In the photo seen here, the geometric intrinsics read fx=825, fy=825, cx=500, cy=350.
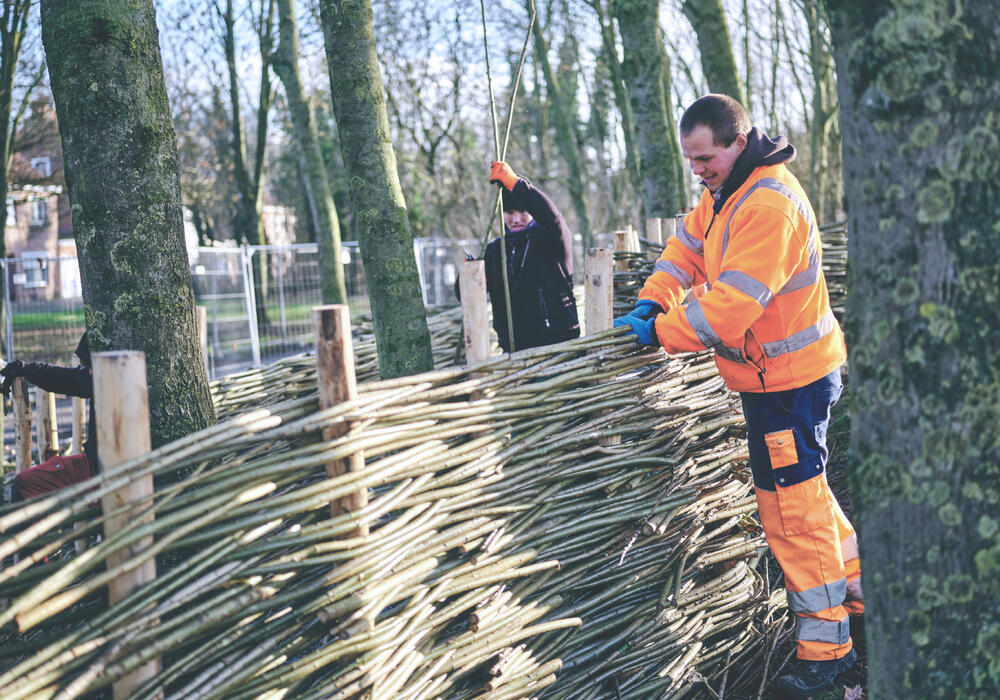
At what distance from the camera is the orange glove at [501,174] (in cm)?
322

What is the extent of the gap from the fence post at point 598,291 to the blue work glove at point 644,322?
53 millimetres

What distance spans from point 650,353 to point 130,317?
1.78 m

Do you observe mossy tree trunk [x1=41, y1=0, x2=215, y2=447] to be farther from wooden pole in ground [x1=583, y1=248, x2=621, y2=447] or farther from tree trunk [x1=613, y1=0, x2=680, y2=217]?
tree trunk [x1=613, y1=0, x2=680, y2=217]

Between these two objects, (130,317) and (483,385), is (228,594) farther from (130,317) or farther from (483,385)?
(483,385)

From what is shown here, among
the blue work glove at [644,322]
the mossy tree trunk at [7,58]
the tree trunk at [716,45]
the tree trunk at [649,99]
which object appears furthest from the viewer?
the mossy tree trunk at [7,58]

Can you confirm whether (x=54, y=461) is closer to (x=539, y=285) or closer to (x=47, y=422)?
(x=47, y=422)

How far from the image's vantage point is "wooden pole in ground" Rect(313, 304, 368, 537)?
6.74 ft

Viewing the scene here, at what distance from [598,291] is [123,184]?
1.65 metres

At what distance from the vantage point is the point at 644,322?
2912 millimetres

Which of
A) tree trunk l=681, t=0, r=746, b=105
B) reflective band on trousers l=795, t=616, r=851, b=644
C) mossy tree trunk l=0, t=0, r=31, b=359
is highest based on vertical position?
mossy tree trunk l=0, t=0, r=31, b=359

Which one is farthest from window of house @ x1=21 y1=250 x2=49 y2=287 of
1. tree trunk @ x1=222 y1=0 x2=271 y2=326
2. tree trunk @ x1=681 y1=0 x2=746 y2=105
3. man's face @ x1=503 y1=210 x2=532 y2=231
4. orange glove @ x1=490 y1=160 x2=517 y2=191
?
orange glove @ x1=490 y1=160 x2=517 y2=191

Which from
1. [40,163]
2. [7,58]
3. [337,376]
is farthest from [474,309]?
[40,163]

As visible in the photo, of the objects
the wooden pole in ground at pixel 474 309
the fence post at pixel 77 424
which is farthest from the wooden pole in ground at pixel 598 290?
the fence post at pixel 77 424

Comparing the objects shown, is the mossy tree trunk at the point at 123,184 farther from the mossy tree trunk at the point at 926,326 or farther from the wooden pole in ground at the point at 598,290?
the mossy tree trunk at the point at 926,326
